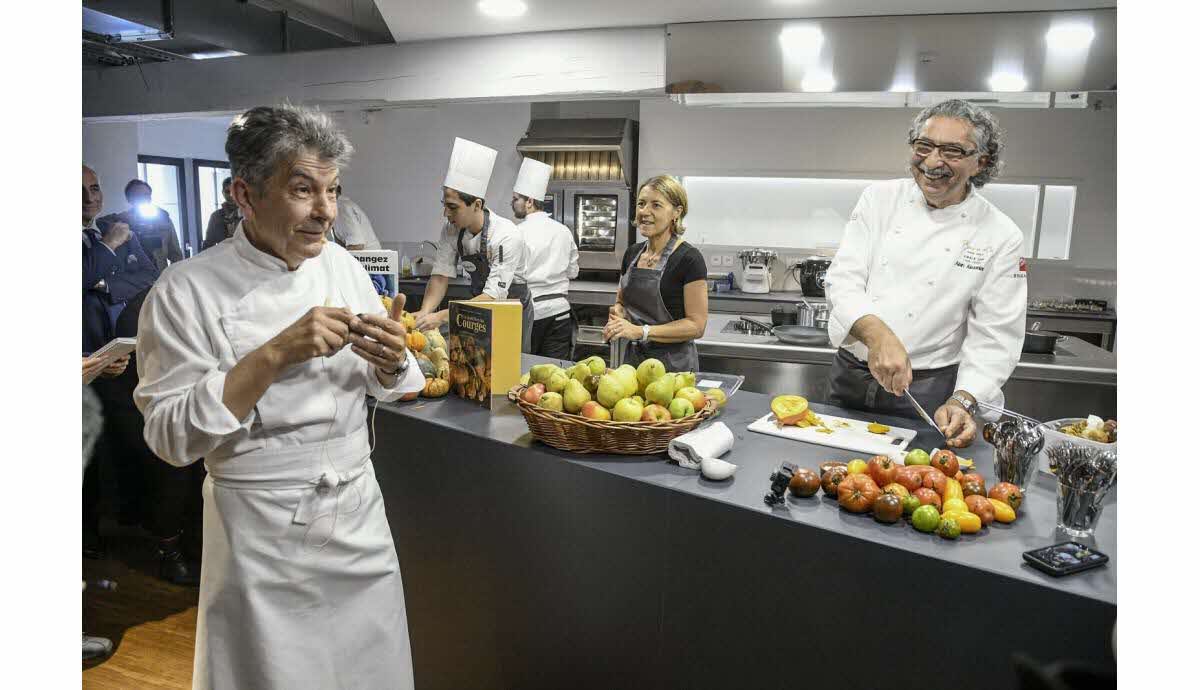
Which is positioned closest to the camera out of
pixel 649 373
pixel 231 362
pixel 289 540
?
pixel 231 362

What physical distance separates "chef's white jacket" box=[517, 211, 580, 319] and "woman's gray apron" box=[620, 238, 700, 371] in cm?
147

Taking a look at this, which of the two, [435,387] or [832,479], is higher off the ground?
[435,387]

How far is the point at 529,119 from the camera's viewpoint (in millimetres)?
6953

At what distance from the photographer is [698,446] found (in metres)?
1.66

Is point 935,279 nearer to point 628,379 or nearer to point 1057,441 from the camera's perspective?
point 1057,441

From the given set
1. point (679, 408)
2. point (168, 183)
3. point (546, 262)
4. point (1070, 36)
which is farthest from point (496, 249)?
point (168, 183)

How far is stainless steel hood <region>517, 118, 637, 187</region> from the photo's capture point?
6203 mm

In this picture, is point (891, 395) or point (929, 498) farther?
point (891, 395)

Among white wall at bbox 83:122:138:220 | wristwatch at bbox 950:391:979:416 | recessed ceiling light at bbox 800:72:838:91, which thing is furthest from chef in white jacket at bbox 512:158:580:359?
white wall at bbox 83:122:138:220

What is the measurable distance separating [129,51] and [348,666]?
629cm

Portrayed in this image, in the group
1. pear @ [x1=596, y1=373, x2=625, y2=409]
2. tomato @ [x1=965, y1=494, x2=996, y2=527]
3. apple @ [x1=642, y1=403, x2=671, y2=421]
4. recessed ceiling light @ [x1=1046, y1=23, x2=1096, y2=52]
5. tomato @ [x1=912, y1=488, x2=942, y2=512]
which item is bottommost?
tomato @ [x1=965, y1=494, x2=996, y2=527]

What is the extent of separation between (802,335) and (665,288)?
1.09 m

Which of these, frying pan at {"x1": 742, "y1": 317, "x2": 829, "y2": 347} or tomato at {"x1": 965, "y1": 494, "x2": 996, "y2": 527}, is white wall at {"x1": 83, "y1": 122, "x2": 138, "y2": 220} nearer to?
frying pan at {"x1": 742, "y1": 317, "x2": 829, "y2": 347}
